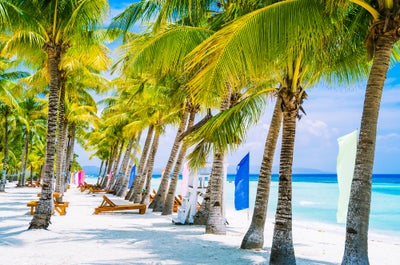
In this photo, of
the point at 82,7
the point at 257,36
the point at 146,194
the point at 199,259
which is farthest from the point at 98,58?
the point at 257,36

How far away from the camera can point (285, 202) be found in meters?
6.75

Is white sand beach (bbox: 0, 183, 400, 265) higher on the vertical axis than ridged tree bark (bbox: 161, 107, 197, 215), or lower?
lower

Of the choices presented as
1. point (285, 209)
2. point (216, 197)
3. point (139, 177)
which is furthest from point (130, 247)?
point (139, 177)

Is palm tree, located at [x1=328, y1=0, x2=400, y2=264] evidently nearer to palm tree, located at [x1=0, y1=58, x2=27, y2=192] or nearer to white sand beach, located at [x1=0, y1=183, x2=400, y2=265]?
Result: white sand beach, located at [x1=0, y1=183, x2=400, y2=265]

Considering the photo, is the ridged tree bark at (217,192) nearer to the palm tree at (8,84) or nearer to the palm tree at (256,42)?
the palm tree at (256,42)

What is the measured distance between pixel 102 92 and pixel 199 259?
694 inches

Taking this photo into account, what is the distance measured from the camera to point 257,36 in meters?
5.07

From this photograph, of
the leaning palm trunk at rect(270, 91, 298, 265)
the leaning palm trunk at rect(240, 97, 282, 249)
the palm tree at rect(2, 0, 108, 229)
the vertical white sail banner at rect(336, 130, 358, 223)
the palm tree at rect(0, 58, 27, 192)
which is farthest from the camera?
the palm tree at rect(0, 58, 27, 192)

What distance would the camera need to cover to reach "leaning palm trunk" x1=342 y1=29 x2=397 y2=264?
195 inches

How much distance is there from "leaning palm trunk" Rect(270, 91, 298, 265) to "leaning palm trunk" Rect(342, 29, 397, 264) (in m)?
1.74

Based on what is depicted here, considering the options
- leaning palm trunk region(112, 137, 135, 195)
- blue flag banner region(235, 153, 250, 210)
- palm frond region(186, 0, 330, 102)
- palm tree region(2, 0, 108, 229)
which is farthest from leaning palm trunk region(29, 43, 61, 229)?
leaning palm trunk region(112, 137, 135, 195)

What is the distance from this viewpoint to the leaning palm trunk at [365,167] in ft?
16.2

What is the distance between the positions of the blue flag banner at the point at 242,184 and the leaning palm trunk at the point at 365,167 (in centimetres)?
677

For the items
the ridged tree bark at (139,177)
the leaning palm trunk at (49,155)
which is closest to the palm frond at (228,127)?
the leaning palm trunk at (49,155)
